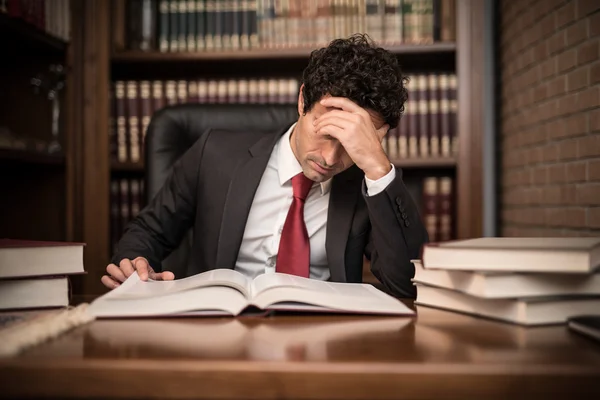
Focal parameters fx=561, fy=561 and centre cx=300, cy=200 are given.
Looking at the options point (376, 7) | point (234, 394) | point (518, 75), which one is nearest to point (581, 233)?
point (518, 75)

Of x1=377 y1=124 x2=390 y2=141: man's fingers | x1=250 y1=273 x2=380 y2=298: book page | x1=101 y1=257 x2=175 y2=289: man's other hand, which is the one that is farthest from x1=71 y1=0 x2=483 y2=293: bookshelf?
x1=250 y1=273 x2=380 y2=298: book page

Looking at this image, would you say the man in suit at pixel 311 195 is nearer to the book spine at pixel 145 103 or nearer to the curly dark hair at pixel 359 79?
the curly dark hair at pixel 359 79

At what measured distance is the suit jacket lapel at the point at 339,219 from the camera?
52.2 inches

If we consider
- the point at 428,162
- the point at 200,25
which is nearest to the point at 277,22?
the point at 200,25

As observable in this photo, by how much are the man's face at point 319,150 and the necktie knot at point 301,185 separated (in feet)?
0.23

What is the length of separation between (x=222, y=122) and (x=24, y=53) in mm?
896

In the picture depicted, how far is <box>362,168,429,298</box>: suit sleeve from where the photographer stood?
119 centimetres

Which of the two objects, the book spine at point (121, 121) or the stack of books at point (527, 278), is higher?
the book spine at point (121, 121)

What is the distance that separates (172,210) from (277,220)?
0.29m

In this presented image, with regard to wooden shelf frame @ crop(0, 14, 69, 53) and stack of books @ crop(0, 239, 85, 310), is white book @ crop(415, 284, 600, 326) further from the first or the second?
wooden shelf frame @ crop(0, 14, 69, 53)

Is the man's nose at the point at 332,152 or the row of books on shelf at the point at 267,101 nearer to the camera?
the man's nose at the point at 332,152

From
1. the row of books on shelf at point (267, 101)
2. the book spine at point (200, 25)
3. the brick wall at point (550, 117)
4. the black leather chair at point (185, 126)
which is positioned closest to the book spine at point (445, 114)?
the row of books on shelf at point (267, 101)

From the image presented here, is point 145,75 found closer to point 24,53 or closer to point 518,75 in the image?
point 24,53

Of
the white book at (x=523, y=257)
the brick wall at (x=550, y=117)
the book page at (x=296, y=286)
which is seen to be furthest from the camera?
the brick wall at (x=550, y=117)
